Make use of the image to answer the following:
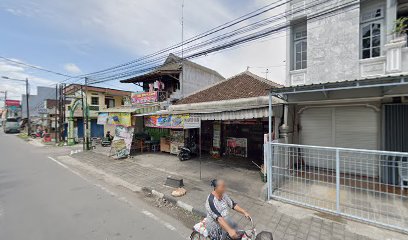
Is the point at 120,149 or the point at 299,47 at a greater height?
the point at 299,47

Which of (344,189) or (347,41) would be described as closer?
(344,189)

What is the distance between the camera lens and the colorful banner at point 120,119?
37.5ft

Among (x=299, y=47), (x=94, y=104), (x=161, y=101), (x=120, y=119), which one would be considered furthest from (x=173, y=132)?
(x=94, y=104)

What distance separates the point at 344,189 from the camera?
18.6 feet

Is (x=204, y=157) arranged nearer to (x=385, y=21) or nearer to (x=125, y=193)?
(x=125, y=193)

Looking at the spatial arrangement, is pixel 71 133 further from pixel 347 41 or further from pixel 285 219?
pixel 347 41

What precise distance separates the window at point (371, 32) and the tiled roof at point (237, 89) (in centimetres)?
407

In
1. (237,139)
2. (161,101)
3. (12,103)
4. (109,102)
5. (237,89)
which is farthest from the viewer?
(12,103)

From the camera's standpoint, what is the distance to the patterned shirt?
2.85 metres

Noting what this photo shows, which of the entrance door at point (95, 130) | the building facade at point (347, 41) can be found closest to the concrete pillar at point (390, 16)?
the building facade at point (347, 41)

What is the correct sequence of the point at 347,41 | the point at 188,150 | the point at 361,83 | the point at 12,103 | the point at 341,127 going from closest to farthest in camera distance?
the point at 361,83 → the point at 347,41 → the point at 341,127 → the point at 188,150 → the point at 12,103

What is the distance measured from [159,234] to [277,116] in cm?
553

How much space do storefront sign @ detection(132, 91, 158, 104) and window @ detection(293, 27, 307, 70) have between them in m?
10.00

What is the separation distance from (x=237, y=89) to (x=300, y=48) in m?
4.06
